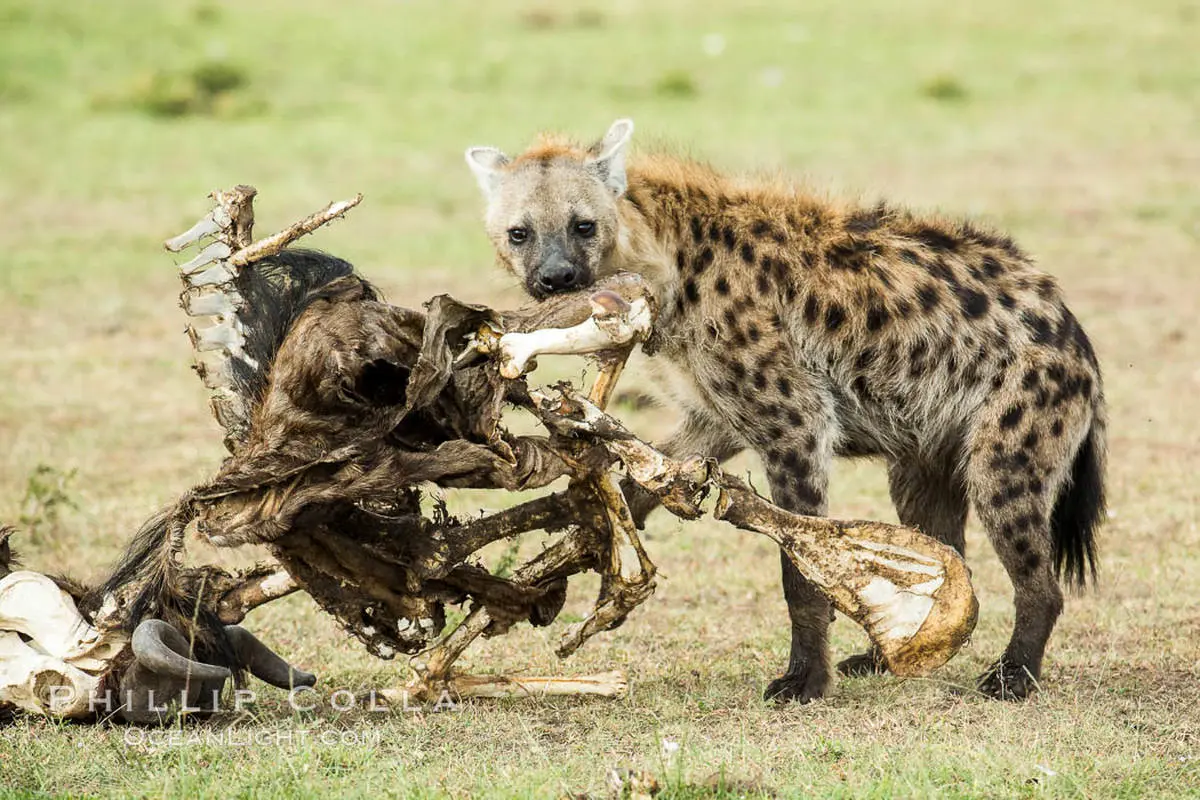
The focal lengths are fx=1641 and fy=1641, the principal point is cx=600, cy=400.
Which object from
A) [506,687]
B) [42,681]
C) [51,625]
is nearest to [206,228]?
[51,625]

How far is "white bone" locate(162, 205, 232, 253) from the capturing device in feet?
12.3

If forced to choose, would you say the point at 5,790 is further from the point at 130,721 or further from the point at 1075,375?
the point at 1075,375

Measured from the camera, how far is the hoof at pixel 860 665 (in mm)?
4660

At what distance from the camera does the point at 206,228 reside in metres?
3.79

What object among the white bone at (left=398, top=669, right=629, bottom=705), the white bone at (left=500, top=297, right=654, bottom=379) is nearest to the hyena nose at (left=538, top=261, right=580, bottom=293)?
the white bone at (left=500, top=297, right=654, bottom=379)

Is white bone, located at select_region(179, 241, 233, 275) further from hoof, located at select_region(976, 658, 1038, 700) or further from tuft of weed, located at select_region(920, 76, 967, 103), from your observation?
tuft of weed, located at select_region(920, 76, 967, 103)

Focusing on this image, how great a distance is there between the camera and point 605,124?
1262 cm

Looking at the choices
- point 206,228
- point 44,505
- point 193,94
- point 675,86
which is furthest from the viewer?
point 675,86

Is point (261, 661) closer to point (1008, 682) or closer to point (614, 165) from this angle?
point (614, 165)

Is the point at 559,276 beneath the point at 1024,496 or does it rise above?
above

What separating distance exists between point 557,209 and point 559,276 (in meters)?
0.30

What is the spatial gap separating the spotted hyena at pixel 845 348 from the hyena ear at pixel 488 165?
0.04 metres

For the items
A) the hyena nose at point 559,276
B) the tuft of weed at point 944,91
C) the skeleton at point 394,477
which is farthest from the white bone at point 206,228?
the tuft of weed at point 944,91

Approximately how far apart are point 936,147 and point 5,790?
34.7 feet
